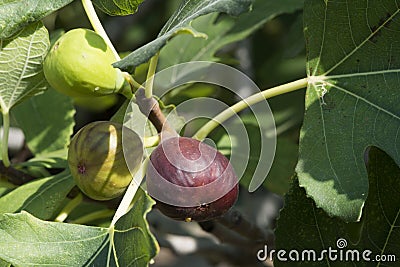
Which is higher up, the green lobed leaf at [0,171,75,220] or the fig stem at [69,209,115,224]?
the green lobed leaf at [0,171,75,220]

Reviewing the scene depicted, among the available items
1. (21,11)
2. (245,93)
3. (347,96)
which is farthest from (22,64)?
(245,93)

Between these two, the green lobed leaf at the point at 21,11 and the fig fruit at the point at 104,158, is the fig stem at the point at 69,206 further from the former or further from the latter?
the green lobed leaf at the point at 21,11

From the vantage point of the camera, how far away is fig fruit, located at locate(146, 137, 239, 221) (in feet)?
4.33

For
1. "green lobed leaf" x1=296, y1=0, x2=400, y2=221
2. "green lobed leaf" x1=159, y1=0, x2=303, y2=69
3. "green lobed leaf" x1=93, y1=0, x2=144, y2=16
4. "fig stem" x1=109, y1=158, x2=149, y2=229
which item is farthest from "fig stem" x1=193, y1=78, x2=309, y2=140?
"green lobed leaf" x1=159, y1=0, x2=303, y2=69

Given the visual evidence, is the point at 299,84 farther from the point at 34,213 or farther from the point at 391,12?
the point at 34,213

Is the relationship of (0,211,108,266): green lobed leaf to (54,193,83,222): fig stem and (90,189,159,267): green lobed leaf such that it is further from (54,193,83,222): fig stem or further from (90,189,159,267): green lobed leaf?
(54,193,83,222): fig stem

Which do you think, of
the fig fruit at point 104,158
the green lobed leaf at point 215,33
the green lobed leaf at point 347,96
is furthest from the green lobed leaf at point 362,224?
the green lobed leaf at point 215,33

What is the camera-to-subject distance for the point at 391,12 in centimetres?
145

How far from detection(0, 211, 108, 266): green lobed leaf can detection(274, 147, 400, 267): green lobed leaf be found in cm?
39

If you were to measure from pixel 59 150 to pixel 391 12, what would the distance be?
891 mm

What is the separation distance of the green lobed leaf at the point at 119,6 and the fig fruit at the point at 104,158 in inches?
8.3

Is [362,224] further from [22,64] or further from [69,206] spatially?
[22,64]

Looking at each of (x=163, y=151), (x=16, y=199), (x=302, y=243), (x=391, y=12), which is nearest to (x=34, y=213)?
(x=16, y=199)

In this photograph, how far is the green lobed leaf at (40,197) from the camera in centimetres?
157
